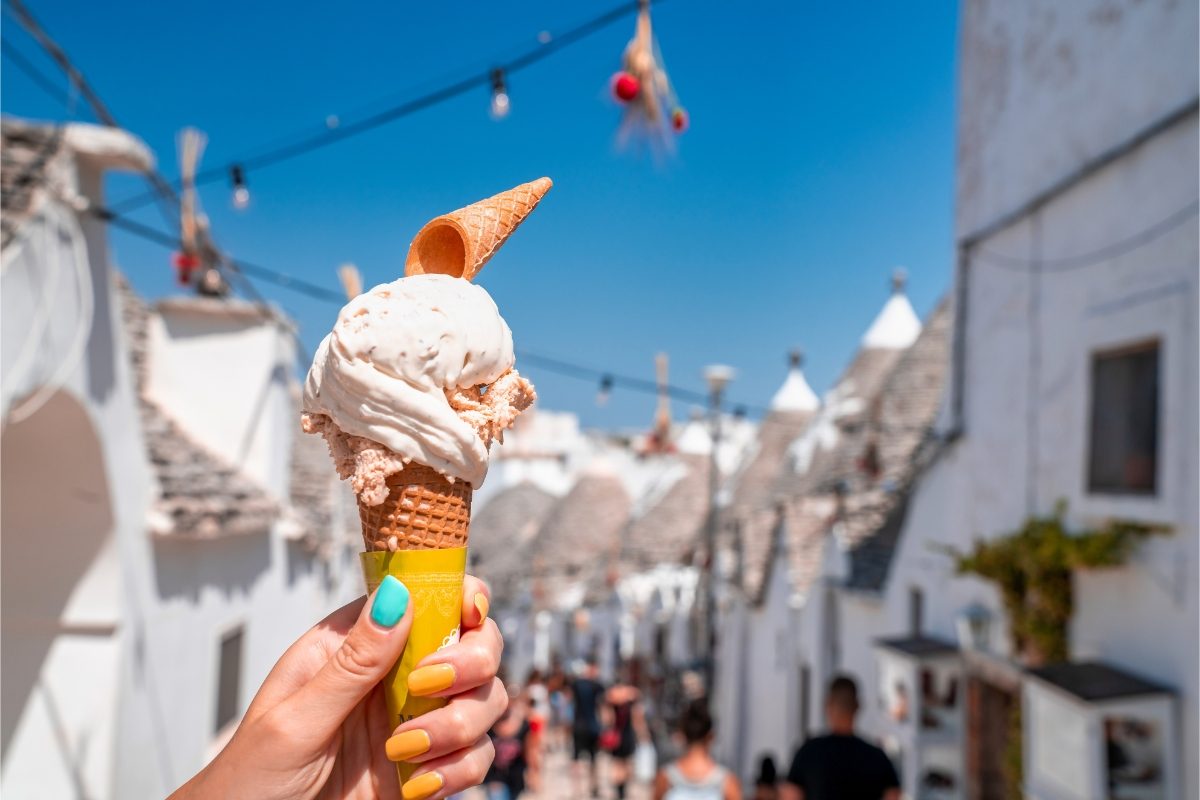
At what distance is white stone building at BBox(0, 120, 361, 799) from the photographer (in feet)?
13.3

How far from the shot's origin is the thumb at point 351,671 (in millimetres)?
1608

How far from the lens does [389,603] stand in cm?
165

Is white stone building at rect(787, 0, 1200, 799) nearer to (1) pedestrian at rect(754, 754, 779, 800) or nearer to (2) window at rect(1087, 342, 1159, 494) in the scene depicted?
(2) window at rect(1087, 342, 1159, 494)

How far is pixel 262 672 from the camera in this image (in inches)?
308

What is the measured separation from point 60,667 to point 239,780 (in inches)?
159

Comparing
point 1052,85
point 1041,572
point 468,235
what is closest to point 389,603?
point 468,235

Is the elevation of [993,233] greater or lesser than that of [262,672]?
greater

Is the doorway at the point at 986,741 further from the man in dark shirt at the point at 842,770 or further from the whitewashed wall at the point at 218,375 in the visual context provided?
the whitewashed wall at the point at 218,375

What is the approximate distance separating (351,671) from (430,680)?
147 mm

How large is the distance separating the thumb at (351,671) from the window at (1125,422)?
5.66 m

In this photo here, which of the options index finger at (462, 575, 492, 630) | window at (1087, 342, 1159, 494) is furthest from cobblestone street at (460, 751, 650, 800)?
index finger at (462, 575, 492, 630)

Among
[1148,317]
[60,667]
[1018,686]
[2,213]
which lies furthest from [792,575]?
[2,213]

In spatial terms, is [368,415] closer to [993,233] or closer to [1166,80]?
[1166,80]

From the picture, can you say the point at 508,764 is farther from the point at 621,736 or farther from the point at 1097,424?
the point at 1097,424
